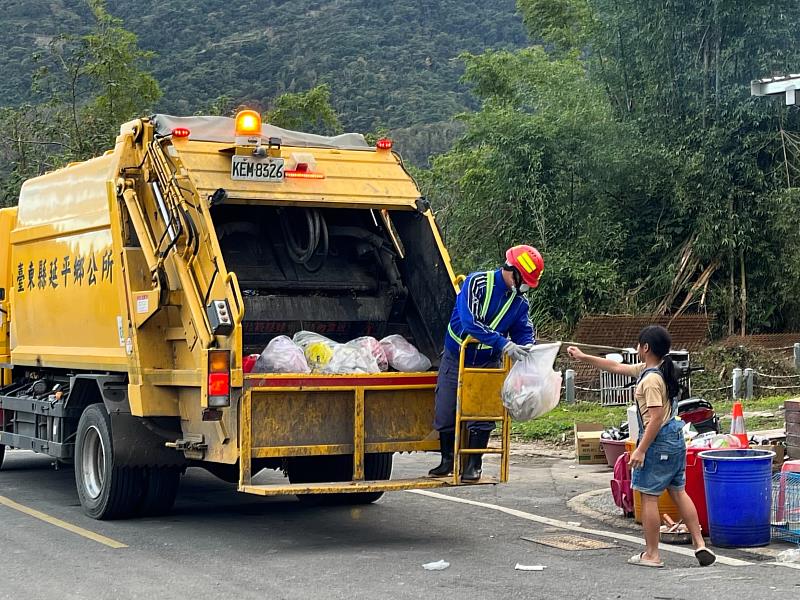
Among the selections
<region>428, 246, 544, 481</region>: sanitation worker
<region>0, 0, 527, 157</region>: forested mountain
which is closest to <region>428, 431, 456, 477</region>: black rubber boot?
<region>428, 246, 544, 481</region>: sanitation worker

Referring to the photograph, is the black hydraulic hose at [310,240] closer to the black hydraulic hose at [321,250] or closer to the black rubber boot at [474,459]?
the black hydraulic hose at [321,250]

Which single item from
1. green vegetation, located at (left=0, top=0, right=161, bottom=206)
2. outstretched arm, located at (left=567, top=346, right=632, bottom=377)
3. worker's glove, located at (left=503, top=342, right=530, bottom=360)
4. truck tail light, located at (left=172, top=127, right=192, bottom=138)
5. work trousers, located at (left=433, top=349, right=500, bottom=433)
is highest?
green vegetation, located at (left=0, top=0, right=161, bottom=206)

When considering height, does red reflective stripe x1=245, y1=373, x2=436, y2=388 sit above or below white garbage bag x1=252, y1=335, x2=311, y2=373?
below

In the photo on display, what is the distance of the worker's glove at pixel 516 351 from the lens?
7.36 meters

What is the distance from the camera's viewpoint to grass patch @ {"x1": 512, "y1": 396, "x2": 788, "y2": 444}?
13.2 meters

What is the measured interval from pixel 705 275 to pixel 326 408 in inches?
602

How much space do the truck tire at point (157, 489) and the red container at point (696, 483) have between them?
3.58 metres

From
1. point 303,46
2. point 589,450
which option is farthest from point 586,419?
point 303,46

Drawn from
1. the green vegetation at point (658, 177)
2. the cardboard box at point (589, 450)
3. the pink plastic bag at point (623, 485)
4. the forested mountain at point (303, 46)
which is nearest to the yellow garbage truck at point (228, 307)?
the pink plastic bag at point (623, 485)

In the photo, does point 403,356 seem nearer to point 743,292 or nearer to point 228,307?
point 228,307

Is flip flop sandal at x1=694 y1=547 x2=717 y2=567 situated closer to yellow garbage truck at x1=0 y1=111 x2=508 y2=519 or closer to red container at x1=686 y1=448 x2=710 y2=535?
red container at x1=686 y1=448 x2=710 y2=535

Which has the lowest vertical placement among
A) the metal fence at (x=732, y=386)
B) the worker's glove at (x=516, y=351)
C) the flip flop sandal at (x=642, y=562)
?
the flip flop sandal at (x=642, y=562)

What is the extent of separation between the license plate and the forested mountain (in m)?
35.0

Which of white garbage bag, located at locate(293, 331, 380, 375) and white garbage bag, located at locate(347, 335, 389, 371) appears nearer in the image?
white garbage bag, located at locate(293, 331, 380, 375)
